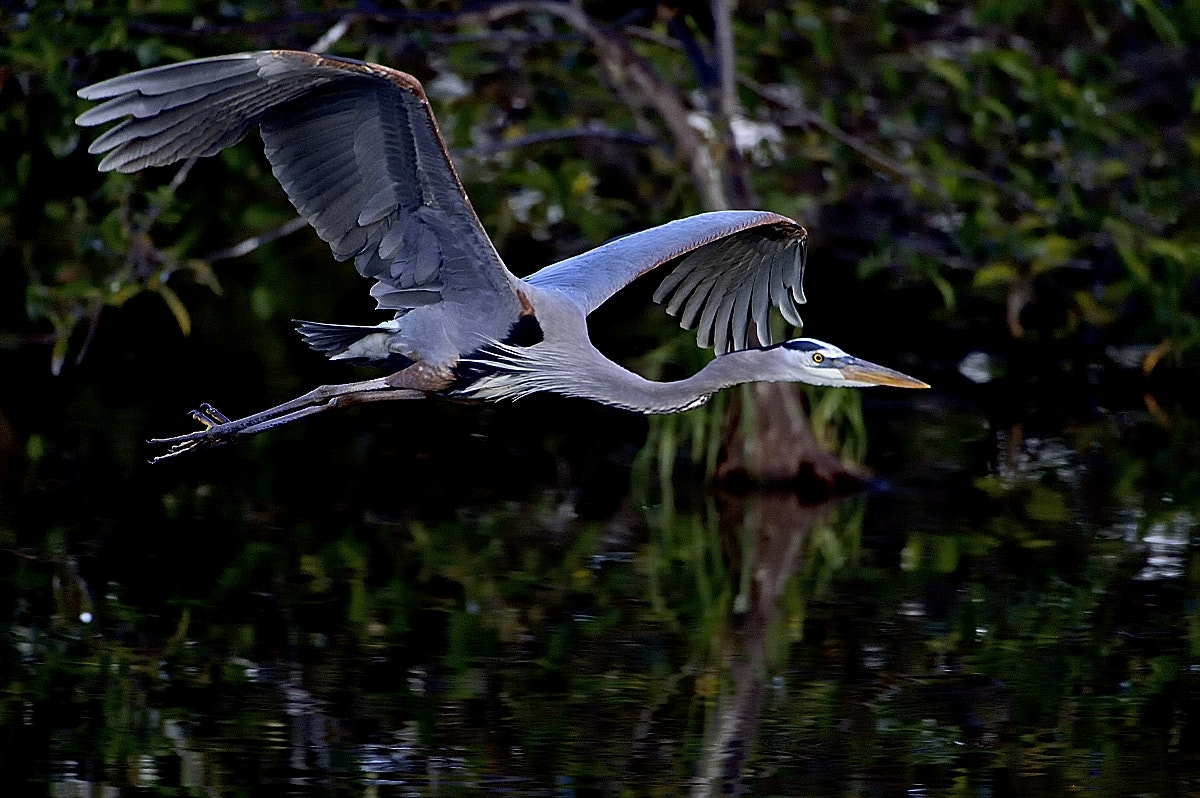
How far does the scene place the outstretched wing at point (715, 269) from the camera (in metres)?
7.76

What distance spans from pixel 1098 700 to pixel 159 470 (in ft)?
20.3

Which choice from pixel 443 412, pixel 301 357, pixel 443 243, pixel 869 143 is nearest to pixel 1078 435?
pixel 869 143

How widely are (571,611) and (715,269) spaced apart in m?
1.77

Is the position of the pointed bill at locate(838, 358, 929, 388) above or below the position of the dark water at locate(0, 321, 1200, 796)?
above

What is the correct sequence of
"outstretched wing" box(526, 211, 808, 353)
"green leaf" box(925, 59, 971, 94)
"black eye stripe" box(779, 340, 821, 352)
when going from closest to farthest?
"black eye stripe" box(779, 340, 821, 352) → "outstretched wing" box(526, 211, 808, 353) → "green leaf" box(925, 59, 971, 94)

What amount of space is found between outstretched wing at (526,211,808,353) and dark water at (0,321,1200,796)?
4.83 feet

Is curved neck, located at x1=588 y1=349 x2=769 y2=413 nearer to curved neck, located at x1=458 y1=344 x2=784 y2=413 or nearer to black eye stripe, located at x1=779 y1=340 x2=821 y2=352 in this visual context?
curved neck, located at x1=458 y1=344 x2=784 y2=413

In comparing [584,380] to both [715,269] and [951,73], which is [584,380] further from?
[951,73]

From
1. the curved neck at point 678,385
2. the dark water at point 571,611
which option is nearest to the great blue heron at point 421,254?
the curved neck at point 678,385

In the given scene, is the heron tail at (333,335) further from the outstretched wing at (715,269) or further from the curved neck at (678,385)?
the curved neck at (678,385)

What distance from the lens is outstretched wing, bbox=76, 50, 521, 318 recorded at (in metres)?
6.36

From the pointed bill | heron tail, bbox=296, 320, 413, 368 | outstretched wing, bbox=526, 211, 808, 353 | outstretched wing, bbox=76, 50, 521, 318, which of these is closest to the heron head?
the pointed bill

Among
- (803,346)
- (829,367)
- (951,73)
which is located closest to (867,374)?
(829,367)

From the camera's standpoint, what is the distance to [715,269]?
328 inches
